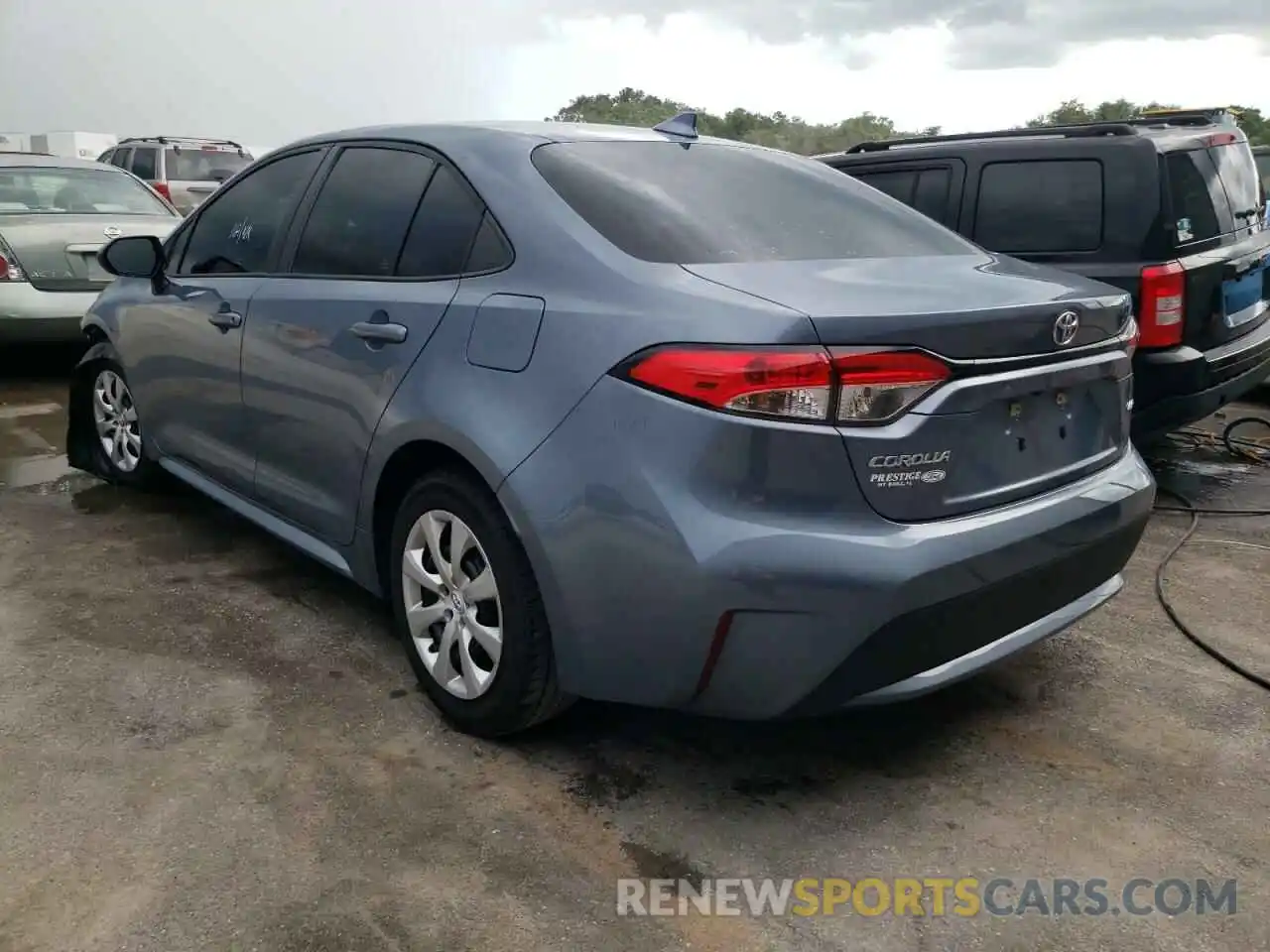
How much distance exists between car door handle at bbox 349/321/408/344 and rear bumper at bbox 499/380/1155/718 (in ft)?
2.13

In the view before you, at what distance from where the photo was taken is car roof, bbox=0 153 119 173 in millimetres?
8302

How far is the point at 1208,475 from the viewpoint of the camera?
18.5 feet

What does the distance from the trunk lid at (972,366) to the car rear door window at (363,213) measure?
3.54 ft

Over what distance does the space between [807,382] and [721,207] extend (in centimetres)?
85

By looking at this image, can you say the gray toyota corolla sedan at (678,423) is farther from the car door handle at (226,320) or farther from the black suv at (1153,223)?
the black suv at (1153,223)

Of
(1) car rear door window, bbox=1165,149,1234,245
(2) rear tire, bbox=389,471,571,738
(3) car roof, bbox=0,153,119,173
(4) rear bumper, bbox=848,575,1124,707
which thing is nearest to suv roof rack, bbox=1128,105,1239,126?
(1) car rear door window, bbox=1165,149,1234,245

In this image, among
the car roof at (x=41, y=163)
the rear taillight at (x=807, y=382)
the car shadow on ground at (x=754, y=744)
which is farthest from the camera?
the car roof at (x=41, y=163)

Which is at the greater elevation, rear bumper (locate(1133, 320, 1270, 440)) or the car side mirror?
the car side mirror

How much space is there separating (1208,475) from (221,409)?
464 cm

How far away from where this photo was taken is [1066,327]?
2568 mm

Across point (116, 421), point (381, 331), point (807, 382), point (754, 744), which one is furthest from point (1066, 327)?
point (116, 421)

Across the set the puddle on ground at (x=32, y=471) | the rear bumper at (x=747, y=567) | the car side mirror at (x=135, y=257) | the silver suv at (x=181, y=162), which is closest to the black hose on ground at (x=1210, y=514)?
the rear bumper at (x=747, y=567)

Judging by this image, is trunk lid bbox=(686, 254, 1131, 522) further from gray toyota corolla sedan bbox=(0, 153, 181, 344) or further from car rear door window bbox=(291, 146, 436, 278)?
gray toyota corolla sedan bbox=(0, 153, 181, 344)

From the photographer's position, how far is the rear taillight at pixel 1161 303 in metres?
4.65
